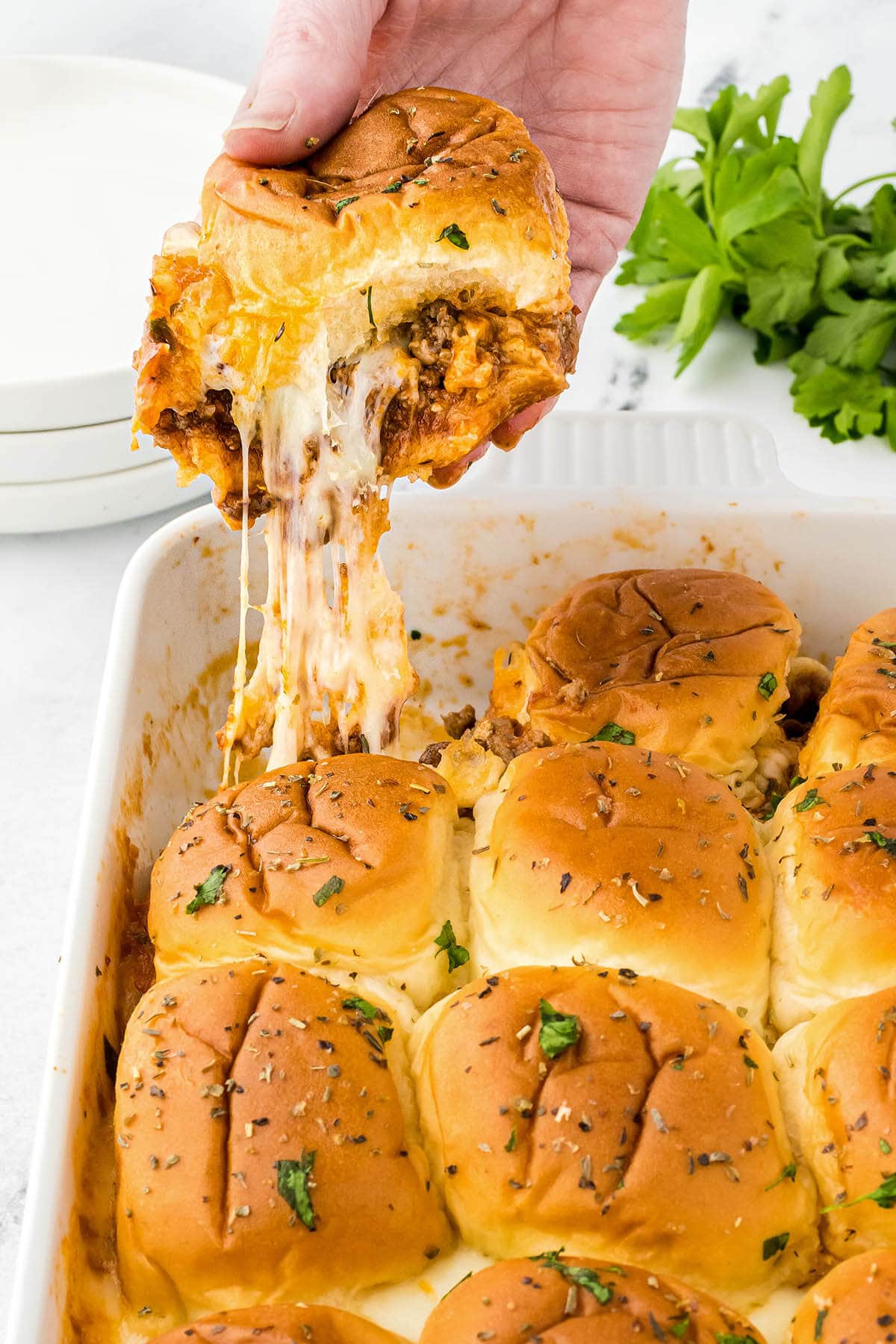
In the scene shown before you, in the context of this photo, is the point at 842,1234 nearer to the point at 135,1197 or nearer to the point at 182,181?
the point at 135,1197

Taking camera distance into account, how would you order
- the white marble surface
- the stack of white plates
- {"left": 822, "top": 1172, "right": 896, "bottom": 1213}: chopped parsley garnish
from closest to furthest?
{"left": 822, "top": 1172, "right": 896, "bottom": 1213}: chopped parsley garnish < the white marble surface < the stack of white plates

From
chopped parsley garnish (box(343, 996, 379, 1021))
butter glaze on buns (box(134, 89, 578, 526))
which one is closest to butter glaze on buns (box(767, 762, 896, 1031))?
chopped parsley garnish (box(343, 996, 379, 1021))

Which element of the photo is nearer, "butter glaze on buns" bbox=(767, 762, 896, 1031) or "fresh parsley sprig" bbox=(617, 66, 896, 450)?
"butter glaze on buns" bbox=(767, 762, 896, 1031)

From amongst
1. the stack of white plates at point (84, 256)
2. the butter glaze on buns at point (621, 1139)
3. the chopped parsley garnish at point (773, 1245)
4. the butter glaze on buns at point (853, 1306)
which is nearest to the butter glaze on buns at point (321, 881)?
the butter glaze on buns at point (621, 1139)

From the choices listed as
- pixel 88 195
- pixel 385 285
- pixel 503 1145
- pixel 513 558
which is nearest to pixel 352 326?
pixel 385 285

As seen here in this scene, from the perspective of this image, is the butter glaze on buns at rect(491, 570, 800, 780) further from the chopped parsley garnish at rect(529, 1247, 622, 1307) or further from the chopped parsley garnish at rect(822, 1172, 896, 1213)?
the chopped parsley garnish at rect(529, 1247, 622, 1307)
